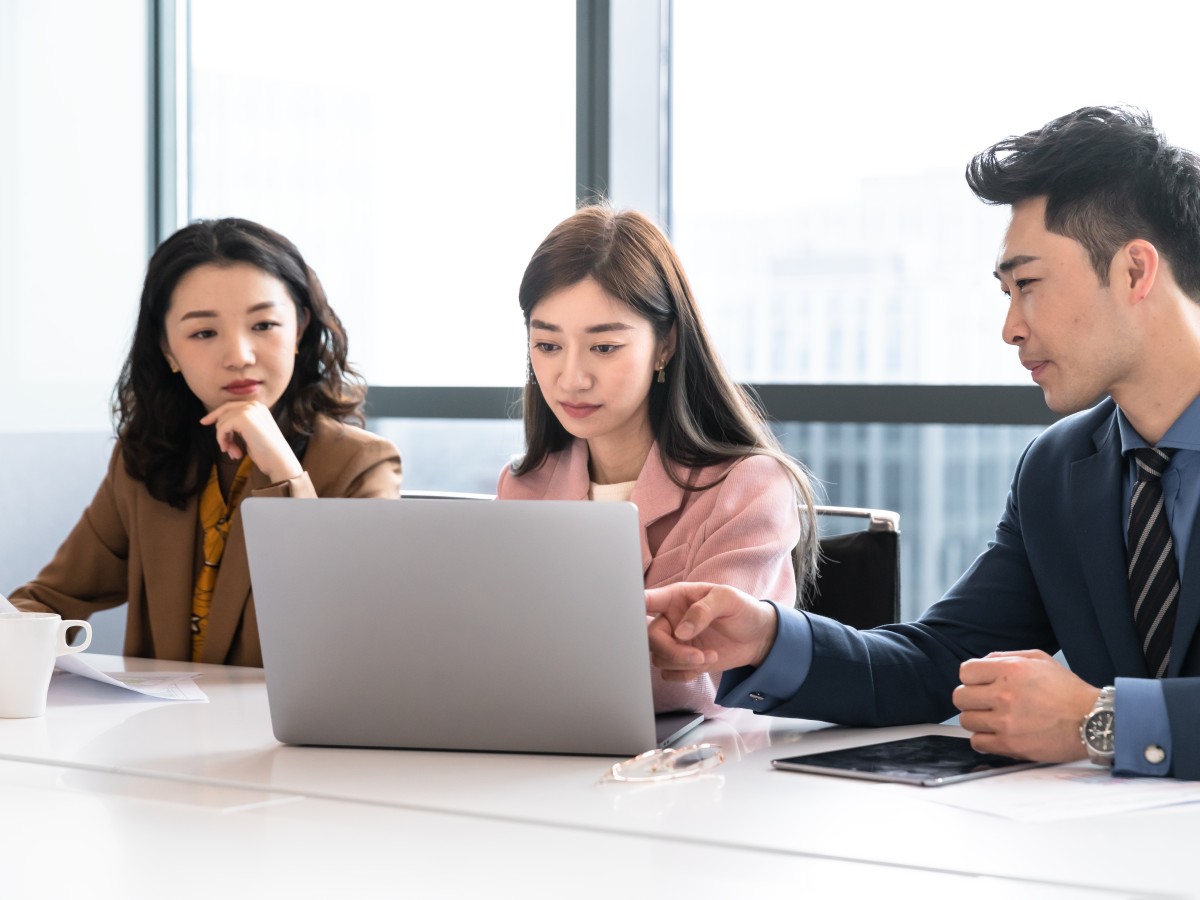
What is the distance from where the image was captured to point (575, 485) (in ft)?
6.36

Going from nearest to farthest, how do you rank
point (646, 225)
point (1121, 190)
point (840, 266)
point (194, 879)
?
point (194, 879) < point (1121, 190) < point (646, 225) < point (840, 266)

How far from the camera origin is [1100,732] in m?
1.16

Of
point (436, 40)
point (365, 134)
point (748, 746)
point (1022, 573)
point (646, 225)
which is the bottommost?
point (748, 746)

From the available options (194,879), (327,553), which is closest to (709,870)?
(194,879)

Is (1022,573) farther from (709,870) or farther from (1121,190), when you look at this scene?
(709,870)

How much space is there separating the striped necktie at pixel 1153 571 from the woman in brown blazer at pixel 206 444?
46.9 inches

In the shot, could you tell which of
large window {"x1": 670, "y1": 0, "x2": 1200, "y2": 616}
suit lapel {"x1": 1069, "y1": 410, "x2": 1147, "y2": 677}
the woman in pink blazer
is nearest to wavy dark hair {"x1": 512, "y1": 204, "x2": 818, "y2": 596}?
the woman in pink blazer

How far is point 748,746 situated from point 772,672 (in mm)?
111

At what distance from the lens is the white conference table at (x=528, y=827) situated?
33.5 inches

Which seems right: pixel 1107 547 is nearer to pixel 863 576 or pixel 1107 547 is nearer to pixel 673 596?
pixel 863 576

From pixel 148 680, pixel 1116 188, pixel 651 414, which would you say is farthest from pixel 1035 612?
pixel 148 680

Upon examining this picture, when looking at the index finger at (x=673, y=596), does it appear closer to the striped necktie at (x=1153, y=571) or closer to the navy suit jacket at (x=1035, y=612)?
the navy suit jacket at (x=1035, y=612)

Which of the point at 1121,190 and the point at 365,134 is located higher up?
the point at 365,134

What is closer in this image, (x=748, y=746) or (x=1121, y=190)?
(x=748, y=746)
